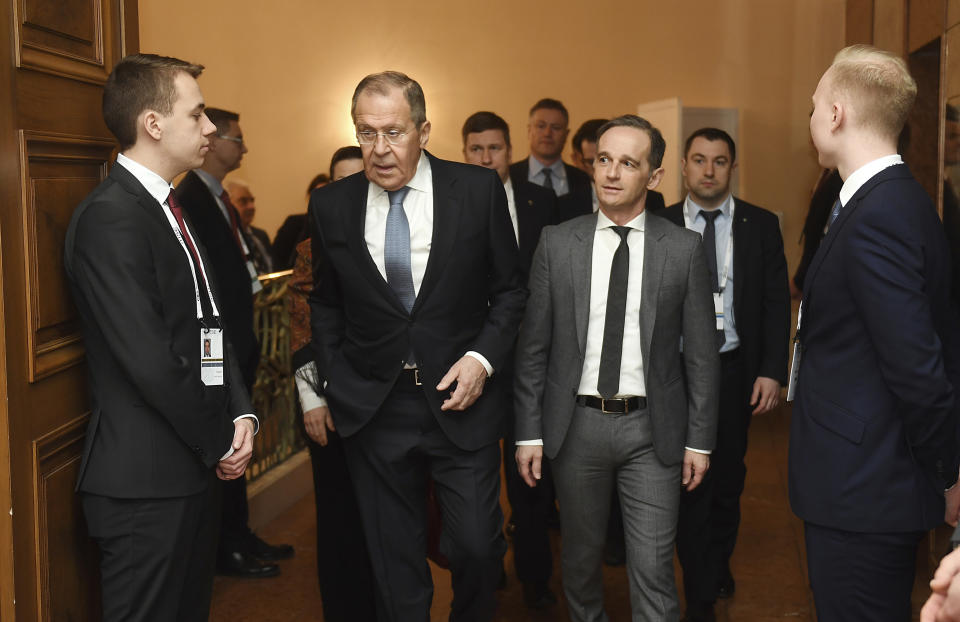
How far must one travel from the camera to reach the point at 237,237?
4129mm

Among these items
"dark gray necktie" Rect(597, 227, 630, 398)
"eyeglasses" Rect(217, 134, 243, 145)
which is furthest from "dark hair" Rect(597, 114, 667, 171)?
"eyeglasses" Rect(217, 134, 243, 145)

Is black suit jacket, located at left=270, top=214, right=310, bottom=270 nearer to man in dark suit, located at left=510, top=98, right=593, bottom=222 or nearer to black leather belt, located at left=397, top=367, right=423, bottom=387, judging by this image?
man in dark suit, located at left=510, top=98, right=593, bottom=222

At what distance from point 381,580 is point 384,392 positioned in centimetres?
61

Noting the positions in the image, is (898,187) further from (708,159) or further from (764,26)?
(764,26)

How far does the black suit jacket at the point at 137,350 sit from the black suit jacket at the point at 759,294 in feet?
7.27

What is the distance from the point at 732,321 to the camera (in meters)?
3.81

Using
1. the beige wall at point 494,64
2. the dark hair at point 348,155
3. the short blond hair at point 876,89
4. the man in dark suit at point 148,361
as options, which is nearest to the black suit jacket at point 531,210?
the dark hair at point 348,155

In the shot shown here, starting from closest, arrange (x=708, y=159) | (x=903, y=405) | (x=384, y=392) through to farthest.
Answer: (x=903, y=405) < (x=384, y=392) < (x=708, y=159)

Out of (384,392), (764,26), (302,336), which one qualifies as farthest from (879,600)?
(764,26)

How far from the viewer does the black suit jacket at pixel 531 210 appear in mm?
4629

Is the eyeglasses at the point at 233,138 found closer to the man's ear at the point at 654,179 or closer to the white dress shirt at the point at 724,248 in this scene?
the white dress shirt at the point at 724,248

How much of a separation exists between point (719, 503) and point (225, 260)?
225cm

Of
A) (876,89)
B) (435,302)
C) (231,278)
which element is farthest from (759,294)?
(231,278)

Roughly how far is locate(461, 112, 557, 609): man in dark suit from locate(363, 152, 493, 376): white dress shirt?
405mm
